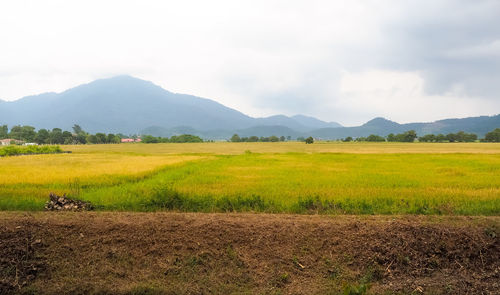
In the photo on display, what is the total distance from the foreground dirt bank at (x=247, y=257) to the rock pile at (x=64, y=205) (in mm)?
2420

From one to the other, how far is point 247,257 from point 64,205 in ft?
25.3

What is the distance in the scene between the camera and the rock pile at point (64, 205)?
10117 mm

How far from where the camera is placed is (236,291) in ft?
18.6

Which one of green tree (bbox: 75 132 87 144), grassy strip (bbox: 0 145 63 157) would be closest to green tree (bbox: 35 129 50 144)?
green tree (bbox: 75 132 87 144)

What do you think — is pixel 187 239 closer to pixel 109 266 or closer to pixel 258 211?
pixel 109 266

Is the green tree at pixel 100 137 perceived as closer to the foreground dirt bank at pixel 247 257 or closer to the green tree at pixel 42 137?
the green tree at pixel 42 137

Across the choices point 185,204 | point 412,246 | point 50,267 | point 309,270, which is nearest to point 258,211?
point 185,204

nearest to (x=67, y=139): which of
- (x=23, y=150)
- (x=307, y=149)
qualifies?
(x=23, y=150)

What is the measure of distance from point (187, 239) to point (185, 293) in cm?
Result: 166

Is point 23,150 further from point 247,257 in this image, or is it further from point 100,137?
point 100,137

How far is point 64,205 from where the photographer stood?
10.2 metres

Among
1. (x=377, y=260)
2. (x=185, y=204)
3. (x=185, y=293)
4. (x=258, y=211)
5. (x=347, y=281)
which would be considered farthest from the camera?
(x=185, y=204)

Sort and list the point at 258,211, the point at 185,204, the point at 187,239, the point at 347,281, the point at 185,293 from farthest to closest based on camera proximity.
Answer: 1. the point at 185,204
2. the point at 258,211
3. the point at 187,239
4. the point at 347,281
5. the point at 185,293

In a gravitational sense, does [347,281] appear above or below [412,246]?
below
